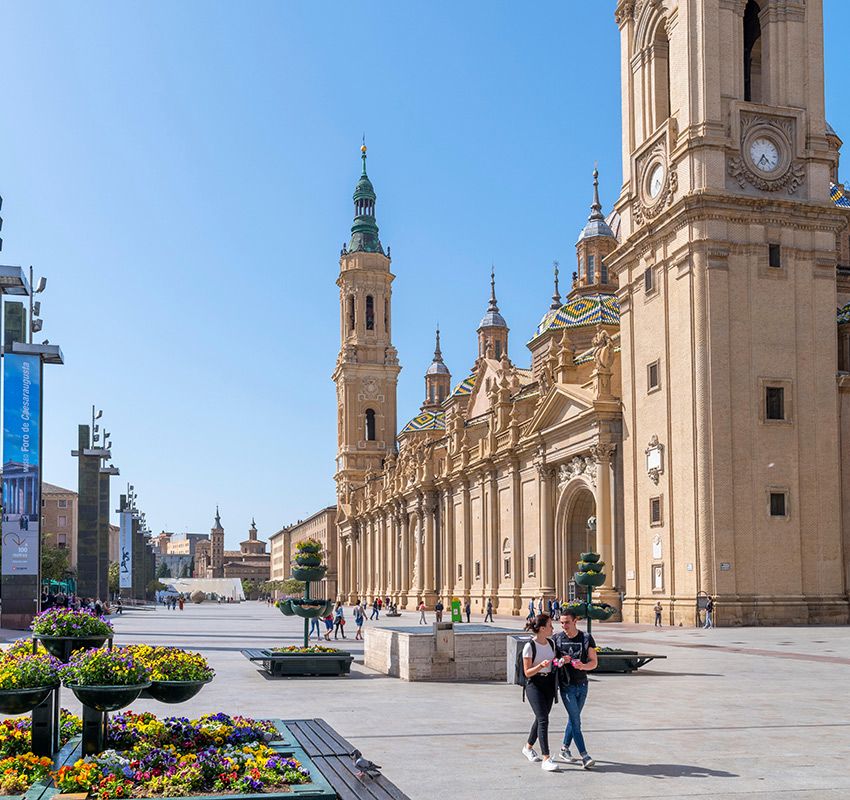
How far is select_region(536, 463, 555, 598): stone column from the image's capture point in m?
55.3

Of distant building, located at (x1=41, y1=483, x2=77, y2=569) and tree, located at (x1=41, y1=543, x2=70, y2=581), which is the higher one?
distant building, located at (x1=41, y1=483, x2=77, y2=569)

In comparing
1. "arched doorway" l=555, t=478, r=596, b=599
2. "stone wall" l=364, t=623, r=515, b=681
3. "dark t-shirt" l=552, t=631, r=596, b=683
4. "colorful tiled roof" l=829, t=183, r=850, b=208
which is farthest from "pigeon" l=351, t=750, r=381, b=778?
"colorful tiled roof" l=829, t=183, r=850, b=208

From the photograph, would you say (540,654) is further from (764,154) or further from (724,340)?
(764,154)

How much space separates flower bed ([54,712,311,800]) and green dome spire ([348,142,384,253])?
115 metres

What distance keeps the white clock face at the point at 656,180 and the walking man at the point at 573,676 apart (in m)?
35.5

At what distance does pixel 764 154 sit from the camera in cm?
4316

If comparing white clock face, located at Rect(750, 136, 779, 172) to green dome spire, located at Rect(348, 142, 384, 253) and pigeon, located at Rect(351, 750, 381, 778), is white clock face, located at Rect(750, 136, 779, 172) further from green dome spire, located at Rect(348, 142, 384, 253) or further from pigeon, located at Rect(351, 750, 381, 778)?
green dome spire, located at Rect(348, 142, 384, 253)

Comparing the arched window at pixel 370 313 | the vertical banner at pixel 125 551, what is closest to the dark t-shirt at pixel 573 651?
the vertical banner at pixel 125 551

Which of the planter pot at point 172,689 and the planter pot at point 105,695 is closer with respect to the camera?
the planter pot at point 105,695

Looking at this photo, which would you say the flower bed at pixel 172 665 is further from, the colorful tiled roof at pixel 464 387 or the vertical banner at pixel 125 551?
the colorful tiled roof at pixel 464 387

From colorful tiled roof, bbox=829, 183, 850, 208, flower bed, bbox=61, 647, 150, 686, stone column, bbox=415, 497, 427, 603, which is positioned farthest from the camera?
stone column, bbox=415, 497, 427, 603

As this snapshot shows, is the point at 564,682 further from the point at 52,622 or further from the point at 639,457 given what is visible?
the point at 639,457

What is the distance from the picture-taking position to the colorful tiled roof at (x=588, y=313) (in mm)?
70250

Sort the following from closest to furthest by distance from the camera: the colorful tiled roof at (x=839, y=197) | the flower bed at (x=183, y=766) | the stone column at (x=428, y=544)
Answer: the flower bed at (x=183, y=766), the colorful tiled roof at (x=839, y=197), the stone column at (x=428, y=544)
